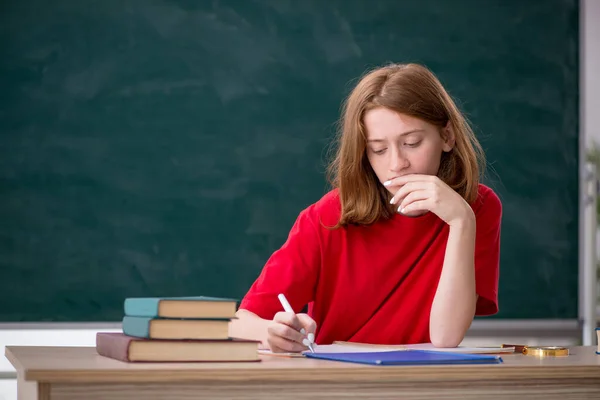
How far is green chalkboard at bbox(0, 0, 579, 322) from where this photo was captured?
302 cm

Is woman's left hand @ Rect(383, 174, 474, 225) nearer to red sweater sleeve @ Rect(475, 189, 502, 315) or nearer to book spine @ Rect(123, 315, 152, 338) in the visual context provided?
red sweater sleeve @ Rect(475, 189, 502, 315)

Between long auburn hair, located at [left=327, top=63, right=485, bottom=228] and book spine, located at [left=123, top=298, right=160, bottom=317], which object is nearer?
book spine, located at [left=123, top=298, right=160, bottom=317]

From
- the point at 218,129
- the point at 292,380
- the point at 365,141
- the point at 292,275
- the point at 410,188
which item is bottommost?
the point at 292,380

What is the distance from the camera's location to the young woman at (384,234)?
1.83 m

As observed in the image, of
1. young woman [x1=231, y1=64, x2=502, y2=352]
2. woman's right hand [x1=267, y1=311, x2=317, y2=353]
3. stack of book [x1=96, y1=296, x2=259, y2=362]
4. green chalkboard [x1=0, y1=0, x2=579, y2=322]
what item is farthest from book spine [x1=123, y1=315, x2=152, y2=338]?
green chalkboard [x1=0, y1=0, x2=579, y2=322]

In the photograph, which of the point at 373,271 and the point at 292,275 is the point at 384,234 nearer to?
the point at 373,271

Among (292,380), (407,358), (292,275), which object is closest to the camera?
(292,380)

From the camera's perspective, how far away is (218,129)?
10.4 feet

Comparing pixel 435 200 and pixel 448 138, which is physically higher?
pixel 448 138

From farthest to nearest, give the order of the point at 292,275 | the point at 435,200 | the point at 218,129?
the point at 218,129, the point at 292,275, the point at 435,200

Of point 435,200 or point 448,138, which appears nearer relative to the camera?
point 435,200

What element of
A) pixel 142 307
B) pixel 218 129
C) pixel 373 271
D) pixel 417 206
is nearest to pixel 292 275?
pixel 373 271

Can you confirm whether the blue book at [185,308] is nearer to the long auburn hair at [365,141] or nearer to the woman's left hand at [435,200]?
the woman's left hand at [435,200]

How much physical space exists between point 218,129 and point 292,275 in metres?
1.40
